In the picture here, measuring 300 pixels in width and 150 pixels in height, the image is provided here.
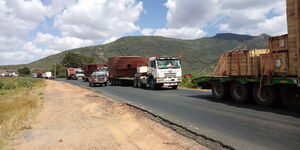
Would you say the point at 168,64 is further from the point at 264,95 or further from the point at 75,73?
the point at 75,73

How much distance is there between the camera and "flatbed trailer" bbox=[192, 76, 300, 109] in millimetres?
9672

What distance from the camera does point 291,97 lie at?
9.79 meters

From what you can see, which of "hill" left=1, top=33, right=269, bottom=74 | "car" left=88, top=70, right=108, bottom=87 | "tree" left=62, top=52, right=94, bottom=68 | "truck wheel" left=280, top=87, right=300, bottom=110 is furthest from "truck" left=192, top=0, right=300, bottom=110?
"tree" left=62, top=52, right=94, bottom=68

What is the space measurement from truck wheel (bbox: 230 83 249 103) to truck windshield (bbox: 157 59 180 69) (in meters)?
9.05

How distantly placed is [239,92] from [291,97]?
9.03ft

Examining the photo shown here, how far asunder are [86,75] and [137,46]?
9463 centimetres

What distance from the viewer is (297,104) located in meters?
9.58

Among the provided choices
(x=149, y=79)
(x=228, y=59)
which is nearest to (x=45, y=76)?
(x=149, y=79)

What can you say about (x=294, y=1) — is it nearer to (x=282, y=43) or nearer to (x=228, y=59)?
(x=282, y=43)

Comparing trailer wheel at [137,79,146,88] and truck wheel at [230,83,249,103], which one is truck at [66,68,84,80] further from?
truck wheel at [230,83,249,103]

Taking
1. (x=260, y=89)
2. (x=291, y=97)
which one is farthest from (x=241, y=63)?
(x=291, y=97)

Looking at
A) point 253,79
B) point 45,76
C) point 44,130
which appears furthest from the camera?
point 45,76

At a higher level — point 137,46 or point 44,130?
point 137,46

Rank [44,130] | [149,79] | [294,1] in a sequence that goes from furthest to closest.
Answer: [149,79] < [294,1] < [44,130]
